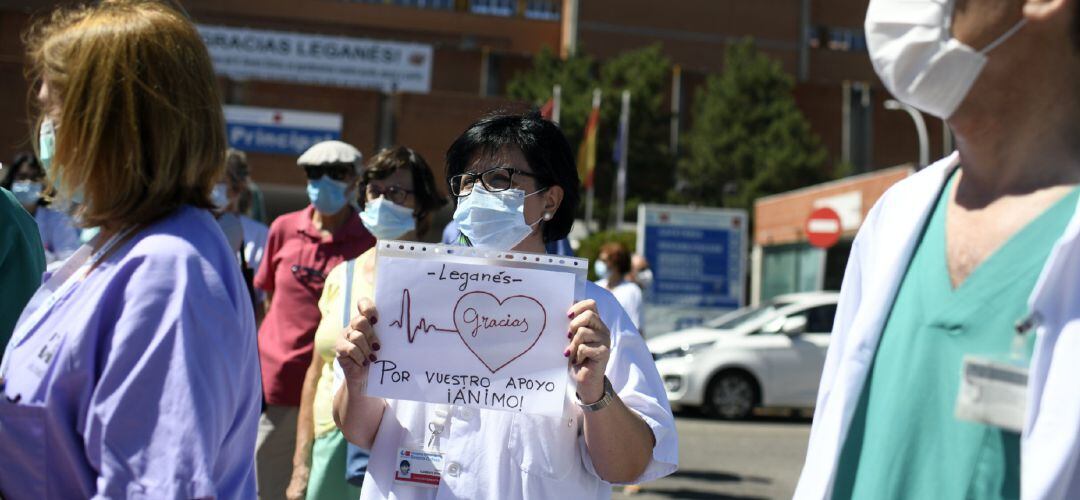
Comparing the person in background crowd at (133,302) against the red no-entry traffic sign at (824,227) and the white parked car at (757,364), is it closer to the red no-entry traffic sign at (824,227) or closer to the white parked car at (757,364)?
the white parked car at (757,364)

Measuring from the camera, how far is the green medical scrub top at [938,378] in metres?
1.83

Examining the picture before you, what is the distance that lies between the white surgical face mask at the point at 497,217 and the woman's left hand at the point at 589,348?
1.50 ft

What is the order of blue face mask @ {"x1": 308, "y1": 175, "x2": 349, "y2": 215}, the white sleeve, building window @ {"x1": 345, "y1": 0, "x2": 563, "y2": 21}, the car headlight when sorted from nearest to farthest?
1. blue face mask @ {"x1": 308, "y1": 175, "x2": 349, "y2": 215}
2. the white sleeve
3. the car headlight
4. building window @ {"x1": 345, "y1": 0, "x2": 563, "y2": 21}

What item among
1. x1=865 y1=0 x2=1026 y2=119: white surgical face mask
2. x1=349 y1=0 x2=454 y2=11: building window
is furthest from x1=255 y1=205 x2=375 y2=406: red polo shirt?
x1=349 y1=0 x2=454 y2=11: building window

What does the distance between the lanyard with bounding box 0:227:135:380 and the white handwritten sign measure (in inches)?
31.8

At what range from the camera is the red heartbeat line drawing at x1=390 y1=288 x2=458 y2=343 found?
9.25ft

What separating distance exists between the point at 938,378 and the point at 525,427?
1205 millimetres

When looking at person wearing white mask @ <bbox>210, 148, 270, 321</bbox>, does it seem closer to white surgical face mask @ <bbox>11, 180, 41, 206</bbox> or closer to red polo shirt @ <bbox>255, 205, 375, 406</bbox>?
red polo shirt @ <bbox>255, 205, 375, 406</bbox>

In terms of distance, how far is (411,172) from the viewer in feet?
16.2

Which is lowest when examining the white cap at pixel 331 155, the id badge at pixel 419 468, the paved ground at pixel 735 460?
the paved ground at pixel 735 460

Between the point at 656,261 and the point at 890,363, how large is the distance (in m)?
17.5

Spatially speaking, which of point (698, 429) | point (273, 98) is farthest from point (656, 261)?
point (273, 98)

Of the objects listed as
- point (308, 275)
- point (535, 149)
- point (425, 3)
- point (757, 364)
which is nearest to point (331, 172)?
point (308, 275)

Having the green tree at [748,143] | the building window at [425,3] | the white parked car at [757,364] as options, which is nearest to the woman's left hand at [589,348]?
the white parked car at [757,364]
